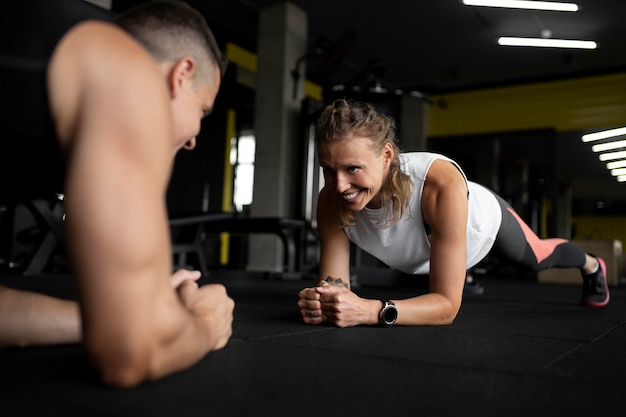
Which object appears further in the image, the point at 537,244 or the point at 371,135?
the point at 537,244

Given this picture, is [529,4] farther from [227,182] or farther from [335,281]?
[227,182]

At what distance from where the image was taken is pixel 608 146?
8078 mm

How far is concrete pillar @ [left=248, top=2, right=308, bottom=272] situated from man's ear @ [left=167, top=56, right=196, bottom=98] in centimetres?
464

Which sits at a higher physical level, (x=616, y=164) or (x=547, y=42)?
(x=547, y=42)

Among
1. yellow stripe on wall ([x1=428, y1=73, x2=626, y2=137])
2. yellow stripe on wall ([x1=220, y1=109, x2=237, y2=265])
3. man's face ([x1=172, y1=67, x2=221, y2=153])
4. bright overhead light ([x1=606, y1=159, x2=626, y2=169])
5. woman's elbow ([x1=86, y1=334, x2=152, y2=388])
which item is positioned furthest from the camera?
bright overhead light ([x1=606, y1=159, x2=626, y2=169])

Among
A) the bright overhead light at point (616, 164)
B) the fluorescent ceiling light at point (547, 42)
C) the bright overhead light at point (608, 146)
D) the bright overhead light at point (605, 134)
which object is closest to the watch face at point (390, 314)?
the fluorescent ceiling light at point (547, 42)

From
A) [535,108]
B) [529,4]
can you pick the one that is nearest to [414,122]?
[535,108]

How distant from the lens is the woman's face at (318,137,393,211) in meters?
1.45

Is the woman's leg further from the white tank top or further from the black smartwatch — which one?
the black smartwatch

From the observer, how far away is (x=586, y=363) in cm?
109

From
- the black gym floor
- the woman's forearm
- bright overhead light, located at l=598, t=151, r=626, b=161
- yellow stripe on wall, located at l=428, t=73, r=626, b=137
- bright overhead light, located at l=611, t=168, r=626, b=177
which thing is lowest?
the black gym floor

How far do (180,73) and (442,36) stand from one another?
19.2 feet

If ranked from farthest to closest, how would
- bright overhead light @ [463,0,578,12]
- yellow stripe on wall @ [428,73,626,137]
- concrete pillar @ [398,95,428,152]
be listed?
concrete pillar @ [398,95,428,152], yellow stripe on wall @ [428,73,626,137], bright overhead light @ [463,0,578,12]

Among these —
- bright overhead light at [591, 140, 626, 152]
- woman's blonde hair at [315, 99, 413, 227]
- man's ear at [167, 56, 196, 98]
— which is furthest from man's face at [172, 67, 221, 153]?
bright overhead light at [591, 140, 626, 152]
